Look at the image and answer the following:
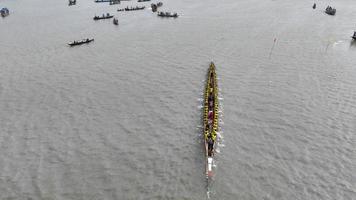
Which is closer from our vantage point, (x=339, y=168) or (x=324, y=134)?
(x=339, y=168)

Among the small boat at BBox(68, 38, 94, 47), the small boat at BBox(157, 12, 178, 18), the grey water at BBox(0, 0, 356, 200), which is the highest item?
the small boat at BBox(157, 12, 178, 18)

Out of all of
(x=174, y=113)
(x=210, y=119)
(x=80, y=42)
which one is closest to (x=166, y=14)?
(x=80, y=42)

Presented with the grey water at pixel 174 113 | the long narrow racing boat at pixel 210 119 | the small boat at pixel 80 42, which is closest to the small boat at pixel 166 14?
the grey water at pixel 174 113

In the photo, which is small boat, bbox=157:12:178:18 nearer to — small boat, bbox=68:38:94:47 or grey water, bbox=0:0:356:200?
grey water, bbox=0:0:356:200

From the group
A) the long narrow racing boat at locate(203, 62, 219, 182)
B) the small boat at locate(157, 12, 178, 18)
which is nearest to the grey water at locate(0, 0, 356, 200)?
the long narrow racing boat at locate(203, 62, 219, 182)

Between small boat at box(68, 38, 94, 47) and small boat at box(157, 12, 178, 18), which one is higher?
small boat at box(157, 12, 178, 18)

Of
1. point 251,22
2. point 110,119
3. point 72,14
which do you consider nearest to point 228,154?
point 110,119

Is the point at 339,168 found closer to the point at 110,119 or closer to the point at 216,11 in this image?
the point at 110,119

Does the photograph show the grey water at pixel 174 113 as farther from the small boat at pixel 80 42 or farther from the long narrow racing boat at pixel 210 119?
the small boat at pixel 80 42
